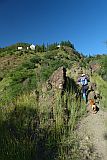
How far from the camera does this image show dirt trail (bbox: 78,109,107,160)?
1519cm

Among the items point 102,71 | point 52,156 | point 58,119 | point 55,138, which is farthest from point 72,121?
point 102,71

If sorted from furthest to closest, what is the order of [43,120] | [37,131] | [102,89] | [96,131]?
[102,89] → [96,131] → [43,120] → [37,131]

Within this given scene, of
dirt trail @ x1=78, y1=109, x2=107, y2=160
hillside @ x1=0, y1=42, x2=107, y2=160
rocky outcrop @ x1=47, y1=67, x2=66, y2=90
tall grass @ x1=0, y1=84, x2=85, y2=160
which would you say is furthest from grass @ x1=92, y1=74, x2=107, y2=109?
tall grass @ x1=0, y1=84, x2=85, y2=160

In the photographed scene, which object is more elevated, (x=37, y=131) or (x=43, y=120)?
(x=43, y=120)

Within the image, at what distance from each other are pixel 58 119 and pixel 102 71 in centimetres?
1594

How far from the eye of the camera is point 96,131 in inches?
664

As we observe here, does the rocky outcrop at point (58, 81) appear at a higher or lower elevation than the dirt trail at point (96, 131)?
higher

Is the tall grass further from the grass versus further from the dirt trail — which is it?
the grass

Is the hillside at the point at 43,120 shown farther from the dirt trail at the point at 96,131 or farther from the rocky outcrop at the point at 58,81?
the dirt trail at the point at 96,131

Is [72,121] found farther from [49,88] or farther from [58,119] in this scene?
[49,88]

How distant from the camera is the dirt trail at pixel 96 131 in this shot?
15192 mm

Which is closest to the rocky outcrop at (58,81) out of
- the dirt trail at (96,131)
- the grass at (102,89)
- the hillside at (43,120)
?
the hillside at (43,120)

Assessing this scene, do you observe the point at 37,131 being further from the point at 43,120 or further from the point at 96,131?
the point at 96,131

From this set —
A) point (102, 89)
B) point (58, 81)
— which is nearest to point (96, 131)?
point (58, 81)
